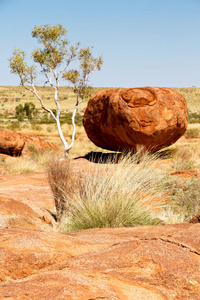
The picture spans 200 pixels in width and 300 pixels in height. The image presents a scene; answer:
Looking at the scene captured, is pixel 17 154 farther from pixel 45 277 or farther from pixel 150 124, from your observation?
pixel 45 277

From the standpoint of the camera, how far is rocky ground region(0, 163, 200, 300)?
1600mm

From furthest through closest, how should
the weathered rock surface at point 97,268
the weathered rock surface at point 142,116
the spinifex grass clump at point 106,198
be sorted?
the weathered rock surface at point 142,116 → the spinifex grass clump at point 106,198 → the weathered rock surface at point 97,268

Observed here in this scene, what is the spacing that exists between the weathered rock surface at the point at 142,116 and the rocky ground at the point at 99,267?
10.3 m

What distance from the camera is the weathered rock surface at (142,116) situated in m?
13.2

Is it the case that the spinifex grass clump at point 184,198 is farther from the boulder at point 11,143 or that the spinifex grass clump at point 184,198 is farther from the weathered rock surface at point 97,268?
the boulder at point 11,143

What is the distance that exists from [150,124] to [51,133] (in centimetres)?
1637

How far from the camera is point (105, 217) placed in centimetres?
479

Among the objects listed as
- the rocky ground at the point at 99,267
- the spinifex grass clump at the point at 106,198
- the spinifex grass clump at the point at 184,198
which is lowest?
the spinifex grass clump at the point at 184,198

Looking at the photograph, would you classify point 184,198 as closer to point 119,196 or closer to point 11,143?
point 119,196

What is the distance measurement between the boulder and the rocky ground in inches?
541

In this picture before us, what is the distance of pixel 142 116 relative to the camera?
13.2 m

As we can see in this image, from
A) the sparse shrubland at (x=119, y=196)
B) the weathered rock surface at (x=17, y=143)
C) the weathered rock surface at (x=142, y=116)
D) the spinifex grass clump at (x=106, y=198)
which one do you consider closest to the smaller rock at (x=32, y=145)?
the weathered rock surface at (x=17, y=143)

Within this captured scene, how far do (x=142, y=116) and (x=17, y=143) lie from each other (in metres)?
6.46

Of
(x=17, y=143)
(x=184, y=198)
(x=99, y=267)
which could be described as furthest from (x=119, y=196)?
(x=17, y=143)
